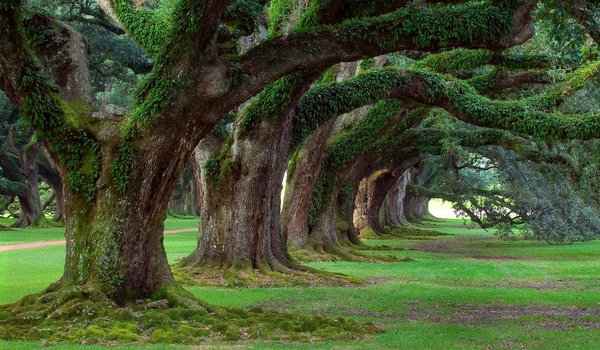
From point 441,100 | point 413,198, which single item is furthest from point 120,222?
point 413,198

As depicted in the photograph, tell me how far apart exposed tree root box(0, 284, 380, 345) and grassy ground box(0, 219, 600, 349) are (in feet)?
1.37

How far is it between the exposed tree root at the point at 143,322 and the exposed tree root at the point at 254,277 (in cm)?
533

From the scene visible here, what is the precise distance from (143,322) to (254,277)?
6.89m

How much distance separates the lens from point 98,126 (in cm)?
1138

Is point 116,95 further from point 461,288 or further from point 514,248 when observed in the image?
point 461,288

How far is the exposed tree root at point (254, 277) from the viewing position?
54.2 feet

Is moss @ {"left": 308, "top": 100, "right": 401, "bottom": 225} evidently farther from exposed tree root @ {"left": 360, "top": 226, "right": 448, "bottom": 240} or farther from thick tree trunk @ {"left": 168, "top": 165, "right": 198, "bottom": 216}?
thick tree trunk @ {"left": 168, "top": 165, "right": 198, "bottom": 216}

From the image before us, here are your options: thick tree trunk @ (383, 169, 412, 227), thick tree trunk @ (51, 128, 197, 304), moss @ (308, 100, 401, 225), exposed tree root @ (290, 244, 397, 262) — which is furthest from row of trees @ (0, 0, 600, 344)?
thick tree trunk @ (383, 169, 412, 227)

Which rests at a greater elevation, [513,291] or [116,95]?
[116,95]

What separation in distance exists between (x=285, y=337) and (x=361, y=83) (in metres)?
9.03

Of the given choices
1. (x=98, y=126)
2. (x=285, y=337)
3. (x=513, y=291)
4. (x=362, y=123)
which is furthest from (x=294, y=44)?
(x=362, y=123)

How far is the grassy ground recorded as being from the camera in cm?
1020

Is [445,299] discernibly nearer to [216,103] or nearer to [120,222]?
[216,103]

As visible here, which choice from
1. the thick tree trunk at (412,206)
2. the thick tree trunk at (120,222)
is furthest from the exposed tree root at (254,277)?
the thick tree trunk at (412,206)
